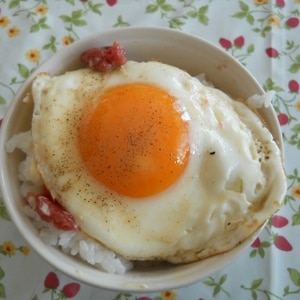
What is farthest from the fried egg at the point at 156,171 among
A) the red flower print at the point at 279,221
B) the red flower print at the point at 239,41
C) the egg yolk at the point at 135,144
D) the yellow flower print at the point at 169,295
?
the red flower print at the point at 239,41

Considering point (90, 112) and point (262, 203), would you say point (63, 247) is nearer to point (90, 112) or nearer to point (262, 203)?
point (90, 112)

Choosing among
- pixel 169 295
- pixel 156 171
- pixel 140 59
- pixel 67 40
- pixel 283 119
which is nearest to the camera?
pixel 156 171

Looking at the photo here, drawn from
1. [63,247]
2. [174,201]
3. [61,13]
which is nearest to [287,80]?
[174,201]

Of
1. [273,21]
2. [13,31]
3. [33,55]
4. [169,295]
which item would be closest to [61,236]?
[169,295]

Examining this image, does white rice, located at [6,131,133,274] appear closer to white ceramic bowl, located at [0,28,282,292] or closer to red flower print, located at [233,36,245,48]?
white ceramic bowl, located at [0,28,282,292]

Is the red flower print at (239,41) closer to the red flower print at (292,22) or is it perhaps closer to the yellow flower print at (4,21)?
the red flower print at (292,22)

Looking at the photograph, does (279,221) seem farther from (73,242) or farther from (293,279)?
(73,242)
